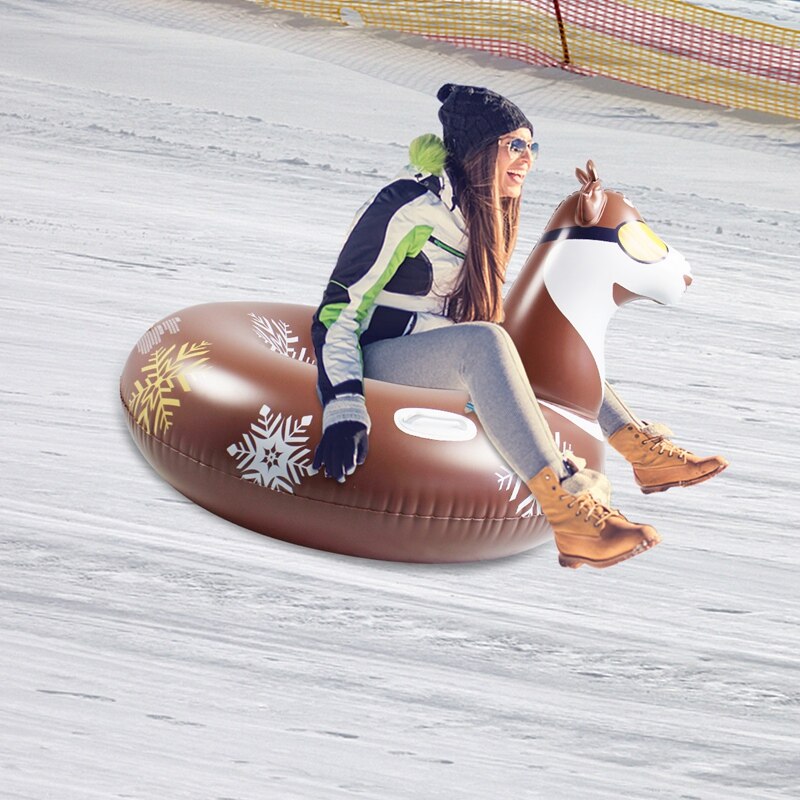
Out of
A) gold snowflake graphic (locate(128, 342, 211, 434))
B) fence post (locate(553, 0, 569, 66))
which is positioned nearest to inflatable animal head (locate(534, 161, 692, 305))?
gold snowflake graphic (locate(128, 342, 211, 434))

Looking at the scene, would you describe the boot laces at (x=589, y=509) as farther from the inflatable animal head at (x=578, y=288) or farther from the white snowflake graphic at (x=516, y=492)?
the inflatable animal head at (x=578, y=288)

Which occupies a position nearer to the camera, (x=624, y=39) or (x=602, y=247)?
(x=602, y=247)

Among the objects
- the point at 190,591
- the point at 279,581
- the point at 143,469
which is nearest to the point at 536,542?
the point at 279,581

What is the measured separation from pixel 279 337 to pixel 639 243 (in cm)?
96

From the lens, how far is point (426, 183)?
10.0ft

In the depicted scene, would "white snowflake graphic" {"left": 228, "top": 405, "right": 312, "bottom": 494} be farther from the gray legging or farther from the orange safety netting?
the orange safety netting

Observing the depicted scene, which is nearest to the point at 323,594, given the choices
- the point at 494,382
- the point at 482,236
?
the point at 494,382

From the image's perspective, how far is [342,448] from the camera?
113 inches

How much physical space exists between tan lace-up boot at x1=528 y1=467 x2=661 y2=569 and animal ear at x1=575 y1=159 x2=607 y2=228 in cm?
62

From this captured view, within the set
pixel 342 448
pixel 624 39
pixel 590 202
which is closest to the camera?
pixel 342 448

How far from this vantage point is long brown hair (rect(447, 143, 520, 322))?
3047 millimetres

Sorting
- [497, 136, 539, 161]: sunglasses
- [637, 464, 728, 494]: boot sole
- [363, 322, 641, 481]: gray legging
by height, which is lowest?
[637, 464, 728, 494]: boot sole

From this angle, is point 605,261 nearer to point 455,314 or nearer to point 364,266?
point 455,314

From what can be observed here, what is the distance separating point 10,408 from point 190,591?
3.85 feet
